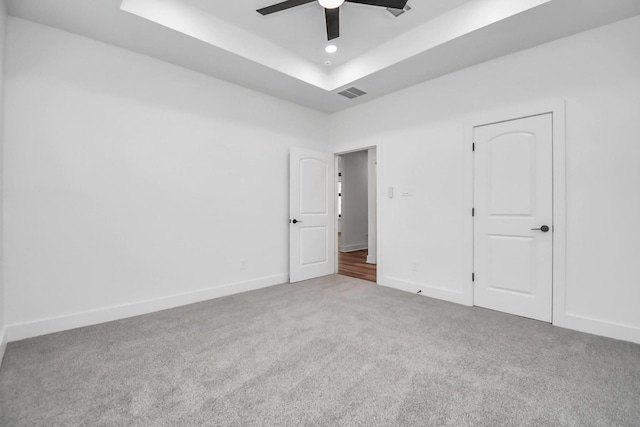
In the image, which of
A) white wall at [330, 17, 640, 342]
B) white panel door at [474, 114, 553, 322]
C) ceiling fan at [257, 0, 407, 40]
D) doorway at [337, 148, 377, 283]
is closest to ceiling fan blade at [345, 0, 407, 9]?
ceiling fan at [257, 0, 407, 40]

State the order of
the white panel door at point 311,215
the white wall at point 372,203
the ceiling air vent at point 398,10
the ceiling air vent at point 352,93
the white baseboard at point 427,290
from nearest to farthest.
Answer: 1. the ceiling air vent at point 398,10
2. the white baseboard at point 427,290
3. the ceiling air vent at point 352,93
4. the white panel door at point 311,215
5. the white wall at point 372,203

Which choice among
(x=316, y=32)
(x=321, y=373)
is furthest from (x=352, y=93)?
(x=321, y=373)

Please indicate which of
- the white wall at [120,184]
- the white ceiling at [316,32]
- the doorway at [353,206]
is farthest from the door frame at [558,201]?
the doorway at [353,206]

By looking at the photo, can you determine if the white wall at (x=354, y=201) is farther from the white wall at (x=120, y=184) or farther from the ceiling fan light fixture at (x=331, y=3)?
the ceiling fan light fixture at (x=331, y=3)

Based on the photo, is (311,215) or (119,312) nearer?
(119,312)

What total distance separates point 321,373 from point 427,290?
2223mm

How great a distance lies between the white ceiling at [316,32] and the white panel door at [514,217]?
85cm

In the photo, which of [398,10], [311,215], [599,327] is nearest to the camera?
[599,327]

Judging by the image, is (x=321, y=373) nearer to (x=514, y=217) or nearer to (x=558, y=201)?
(x=514, y=217)

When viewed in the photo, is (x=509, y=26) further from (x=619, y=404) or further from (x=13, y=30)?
(x=13, y=30)

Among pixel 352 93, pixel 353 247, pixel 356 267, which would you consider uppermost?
pixel 352 93

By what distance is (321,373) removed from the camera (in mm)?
1944

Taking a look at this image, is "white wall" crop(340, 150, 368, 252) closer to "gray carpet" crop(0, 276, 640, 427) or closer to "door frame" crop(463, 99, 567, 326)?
"gray carpet" crop(0, 276, 640, 427)

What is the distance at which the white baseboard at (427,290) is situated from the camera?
342 centimetres
